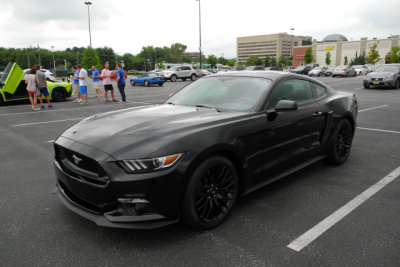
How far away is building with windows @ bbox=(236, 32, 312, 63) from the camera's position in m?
167

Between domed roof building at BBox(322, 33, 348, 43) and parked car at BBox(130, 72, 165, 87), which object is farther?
domed roof building at BBox(322, 33, 348, 43)

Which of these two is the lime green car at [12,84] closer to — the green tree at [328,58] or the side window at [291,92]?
the side window at [291,92]

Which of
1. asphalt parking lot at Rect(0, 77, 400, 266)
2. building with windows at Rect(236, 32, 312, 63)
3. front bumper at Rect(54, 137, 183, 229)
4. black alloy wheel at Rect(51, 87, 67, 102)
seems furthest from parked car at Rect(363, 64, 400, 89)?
building with windows at Rect(236, 32, 312, 63)

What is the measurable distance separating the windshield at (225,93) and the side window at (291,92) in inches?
5.6

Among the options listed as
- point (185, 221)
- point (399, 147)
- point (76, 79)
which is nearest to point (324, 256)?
point (185, 221)

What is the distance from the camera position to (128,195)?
2.52 metres

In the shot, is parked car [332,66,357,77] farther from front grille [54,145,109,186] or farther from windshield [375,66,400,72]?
front grille [54,145,109,186]

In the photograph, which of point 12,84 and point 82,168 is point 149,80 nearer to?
point 12,84

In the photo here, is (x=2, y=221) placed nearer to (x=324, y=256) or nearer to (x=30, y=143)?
(x=324, y=256)

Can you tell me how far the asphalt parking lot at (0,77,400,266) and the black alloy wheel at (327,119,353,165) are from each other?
0.16 m

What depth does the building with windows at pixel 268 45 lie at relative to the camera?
166625 millimetres

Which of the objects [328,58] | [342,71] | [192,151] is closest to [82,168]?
[192,151]

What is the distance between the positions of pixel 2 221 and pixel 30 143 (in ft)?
12.7

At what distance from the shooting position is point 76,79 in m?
14.6
